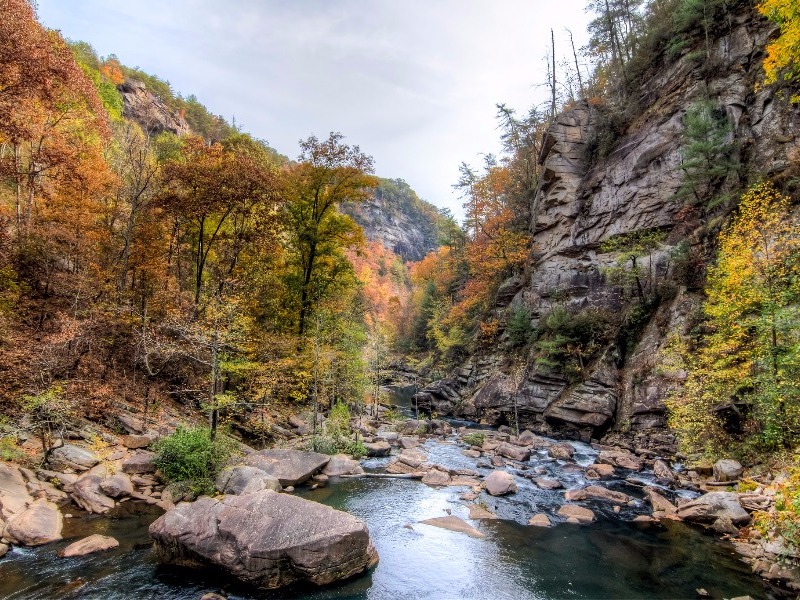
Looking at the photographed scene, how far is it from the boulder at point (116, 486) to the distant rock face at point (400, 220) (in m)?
131

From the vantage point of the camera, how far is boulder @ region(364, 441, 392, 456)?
2089 centimetres

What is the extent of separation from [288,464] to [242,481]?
2652mm

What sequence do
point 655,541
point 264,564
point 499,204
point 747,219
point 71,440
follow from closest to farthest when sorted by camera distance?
point 264,564 → point 655,541 → point 71,440 → point 747,219 → point 499,204

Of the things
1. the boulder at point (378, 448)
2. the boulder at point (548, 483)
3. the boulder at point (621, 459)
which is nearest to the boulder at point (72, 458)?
the boulder at point (378, 448)

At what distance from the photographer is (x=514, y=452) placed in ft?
68.8

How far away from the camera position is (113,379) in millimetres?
17625

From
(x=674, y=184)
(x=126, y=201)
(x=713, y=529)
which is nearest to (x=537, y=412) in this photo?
(x=713, y=529)

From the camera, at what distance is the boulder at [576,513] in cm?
1332

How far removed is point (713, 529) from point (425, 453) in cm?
1261

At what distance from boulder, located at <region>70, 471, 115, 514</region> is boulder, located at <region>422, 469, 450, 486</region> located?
11082mm

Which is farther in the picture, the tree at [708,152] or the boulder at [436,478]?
the tree at [708,152]

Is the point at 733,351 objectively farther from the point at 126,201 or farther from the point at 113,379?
the point at 126,201

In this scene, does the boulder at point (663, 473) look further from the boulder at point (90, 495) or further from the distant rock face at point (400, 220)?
the distant rock face at point (400, 220)

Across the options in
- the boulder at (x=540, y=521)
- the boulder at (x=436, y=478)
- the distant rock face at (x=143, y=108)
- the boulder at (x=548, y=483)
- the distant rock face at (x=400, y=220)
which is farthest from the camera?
the distant rock face at (x=400, y=220)
